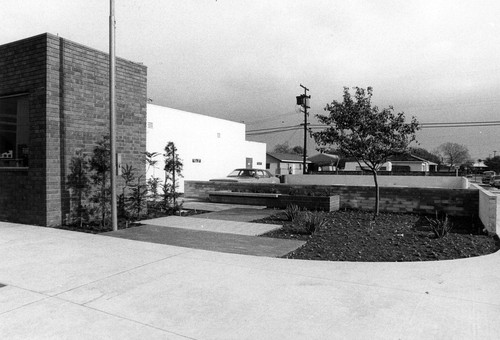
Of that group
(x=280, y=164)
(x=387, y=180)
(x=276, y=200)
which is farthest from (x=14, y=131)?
(x=280, y=164)

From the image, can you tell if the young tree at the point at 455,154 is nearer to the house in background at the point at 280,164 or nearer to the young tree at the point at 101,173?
the house in background at the point at 280,164

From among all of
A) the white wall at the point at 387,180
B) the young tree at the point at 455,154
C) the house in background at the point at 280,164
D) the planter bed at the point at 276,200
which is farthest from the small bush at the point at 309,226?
the young tree at the point at 455,154

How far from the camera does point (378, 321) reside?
147 inches

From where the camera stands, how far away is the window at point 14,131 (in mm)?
9523

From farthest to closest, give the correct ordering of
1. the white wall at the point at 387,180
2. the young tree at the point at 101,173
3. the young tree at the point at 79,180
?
the white wall at the point at 387,180
the young tree at the point at 101,173
the young tree at the point at 79,180

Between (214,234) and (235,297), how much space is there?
403cm

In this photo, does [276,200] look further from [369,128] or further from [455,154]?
[455,154]

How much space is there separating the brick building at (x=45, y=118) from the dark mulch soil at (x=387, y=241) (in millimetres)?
5099

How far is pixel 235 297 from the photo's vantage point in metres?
4.39

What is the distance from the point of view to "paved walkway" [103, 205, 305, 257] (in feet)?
23.1

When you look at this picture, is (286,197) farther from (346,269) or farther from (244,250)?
(346,269)

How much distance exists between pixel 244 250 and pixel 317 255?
127 centimetres

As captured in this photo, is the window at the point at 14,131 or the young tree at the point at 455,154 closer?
the window at the point at 14,131

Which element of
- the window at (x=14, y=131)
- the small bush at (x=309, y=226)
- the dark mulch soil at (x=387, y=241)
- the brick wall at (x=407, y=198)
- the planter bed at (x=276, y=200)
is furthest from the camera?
the planter bed at (x=276, y=200)
